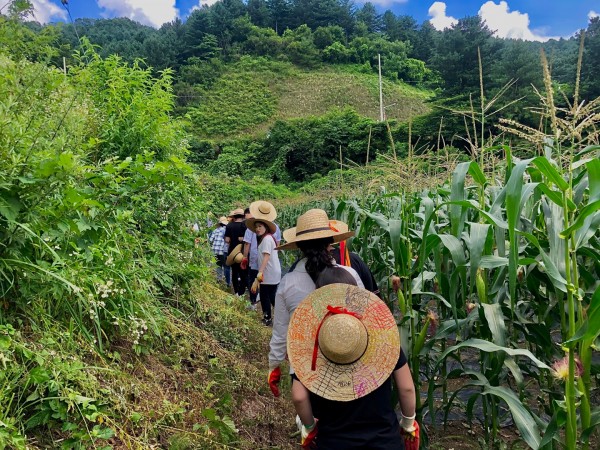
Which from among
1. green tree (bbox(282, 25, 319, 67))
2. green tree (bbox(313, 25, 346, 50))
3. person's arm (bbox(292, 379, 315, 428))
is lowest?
person's arm (bbox(292, 379, 315, 428))

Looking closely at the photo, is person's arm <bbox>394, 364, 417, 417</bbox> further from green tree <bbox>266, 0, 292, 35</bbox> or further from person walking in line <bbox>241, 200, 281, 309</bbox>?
green tree <bbox>266, 0, 292, 35</bbox>

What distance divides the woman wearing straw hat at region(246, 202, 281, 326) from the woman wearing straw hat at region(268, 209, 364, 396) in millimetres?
3212

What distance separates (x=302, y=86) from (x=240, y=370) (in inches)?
2276

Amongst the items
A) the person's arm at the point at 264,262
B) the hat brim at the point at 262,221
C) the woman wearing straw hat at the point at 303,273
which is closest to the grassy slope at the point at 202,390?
the woman wearing straw hat at the point at 303,273

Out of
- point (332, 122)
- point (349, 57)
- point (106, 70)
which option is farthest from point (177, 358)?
point (349, 57)

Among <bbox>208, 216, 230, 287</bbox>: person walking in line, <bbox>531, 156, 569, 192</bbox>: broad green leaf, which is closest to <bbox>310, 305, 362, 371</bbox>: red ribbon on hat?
<bbox>531, 156, 569, 192</bbox>: broad green leaf

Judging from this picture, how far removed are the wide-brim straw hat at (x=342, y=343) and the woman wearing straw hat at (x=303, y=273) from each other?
0.87ft

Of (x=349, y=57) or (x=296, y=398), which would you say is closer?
(x=296, y=398)

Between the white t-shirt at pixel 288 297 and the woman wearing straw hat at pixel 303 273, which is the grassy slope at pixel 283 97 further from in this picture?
the white t-shirt at pixel 288 297

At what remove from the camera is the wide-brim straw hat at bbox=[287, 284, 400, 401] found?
1856 millimetres

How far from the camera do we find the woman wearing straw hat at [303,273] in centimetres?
225

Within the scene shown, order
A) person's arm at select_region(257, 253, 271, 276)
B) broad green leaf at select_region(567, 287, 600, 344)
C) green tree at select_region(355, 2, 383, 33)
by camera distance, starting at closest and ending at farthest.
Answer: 1. broad green leaf at select_region(567, 287, 600, 344)
2. person's arm at select_region(257, 253, 271, 276)
3. green tree at select_region(355, 2, 383, 33)

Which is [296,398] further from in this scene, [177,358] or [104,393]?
[177,358]

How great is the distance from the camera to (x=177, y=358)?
338 centimetres
